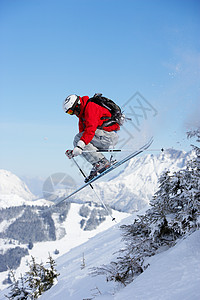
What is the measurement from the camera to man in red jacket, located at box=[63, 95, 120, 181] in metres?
5.62

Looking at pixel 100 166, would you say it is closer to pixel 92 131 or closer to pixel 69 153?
pixel 69 153

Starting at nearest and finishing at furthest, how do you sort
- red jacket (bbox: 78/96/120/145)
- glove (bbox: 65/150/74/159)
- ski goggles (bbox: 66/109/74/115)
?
red jacket (bbox: 78/96/120/145) → ski goggles (bbox: 66/109/74/115) → glove (bbox: 65/150/74/159)

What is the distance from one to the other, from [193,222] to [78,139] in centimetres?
312

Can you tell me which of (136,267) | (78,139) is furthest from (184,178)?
(78,139)

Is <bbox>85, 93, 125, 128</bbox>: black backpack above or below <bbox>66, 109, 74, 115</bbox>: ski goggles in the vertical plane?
below

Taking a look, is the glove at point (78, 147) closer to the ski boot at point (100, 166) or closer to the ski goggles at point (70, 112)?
the ski goggles at point (70, 112)

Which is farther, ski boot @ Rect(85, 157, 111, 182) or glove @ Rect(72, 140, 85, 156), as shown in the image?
ski boot @ Rect(85, 157, 111, 182)

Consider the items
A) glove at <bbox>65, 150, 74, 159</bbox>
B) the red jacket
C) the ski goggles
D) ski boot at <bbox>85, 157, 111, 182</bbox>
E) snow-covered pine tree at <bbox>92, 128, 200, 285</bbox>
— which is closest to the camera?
snow-covered pine tree at <bbox>92, 128, 200, 285</bbox>

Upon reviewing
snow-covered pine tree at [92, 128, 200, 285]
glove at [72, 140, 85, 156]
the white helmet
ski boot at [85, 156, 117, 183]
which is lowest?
snow-covered pine tree at [92, 128, 200, 285]

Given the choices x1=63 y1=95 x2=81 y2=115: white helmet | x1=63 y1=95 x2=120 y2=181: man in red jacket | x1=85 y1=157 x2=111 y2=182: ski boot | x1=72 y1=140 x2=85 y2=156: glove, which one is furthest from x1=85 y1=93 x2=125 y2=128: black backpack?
x1=85 y1=157 x2=111 y2=182: ski boot

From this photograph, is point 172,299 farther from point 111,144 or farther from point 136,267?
point 111,144

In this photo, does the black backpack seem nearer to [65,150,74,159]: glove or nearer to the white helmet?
the white helmet

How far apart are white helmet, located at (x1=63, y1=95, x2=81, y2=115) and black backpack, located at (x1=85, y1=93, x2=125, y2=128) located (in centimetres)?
41

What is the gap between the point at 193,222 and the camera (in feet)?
16.3
